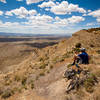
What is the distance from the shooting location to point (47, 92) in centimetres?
749

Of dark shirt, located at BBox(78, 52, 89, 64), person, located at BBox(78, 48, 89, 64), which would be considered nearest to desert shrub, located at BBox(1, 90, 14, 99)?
person, located at BBox(78, 48, 89, 64)

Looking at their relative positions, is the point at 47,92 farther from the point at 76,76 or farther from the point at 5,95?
the point at 5,95

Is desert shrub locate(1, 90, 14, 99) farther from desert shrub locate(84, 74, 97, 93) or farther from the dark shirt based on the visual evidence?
the dark shirt

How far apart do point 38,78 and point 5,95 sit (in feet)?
11.4

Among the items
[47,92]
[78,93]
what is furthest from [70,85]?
[47,92]

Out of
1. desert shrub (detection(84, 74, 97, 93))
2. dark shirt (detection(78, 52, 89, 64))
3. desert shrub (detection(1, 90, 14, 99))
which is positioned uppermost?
dark shirt (detection(78, 52, 89, 64))

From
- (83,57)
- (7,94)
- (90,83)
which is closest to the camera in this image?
(90,83)

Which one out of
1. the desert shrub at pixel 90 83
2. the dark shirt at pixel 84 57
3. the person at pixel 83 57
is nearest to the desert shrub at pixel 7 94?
the desert shrub at pixel 90 83

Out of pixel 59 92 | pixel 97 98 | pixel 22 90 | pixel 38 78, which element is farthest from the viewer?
pixel 38 78

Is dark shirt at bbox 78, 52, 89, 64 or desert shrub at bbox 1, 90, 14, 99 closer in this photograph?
desert shrub at bbox 1, 90, 14, 99

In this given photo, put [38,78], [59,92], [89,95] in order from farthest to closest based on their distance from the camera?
1. [38,78]
2. [59,92]
3. [89,95]

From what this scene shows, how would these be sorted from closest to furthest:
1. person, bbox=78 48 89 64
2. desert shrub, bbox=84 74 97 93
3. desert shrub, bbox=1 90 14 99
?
desert shrub, bbox=84 74 97 93
desert shrub, bbox=1 90 14 99
person, bbox=78 48 89 64

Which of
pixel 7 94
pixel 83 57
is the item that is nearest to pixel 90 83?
pixel 83 57

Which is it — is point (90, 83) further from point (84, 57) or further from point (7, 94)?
point (7, 94)
